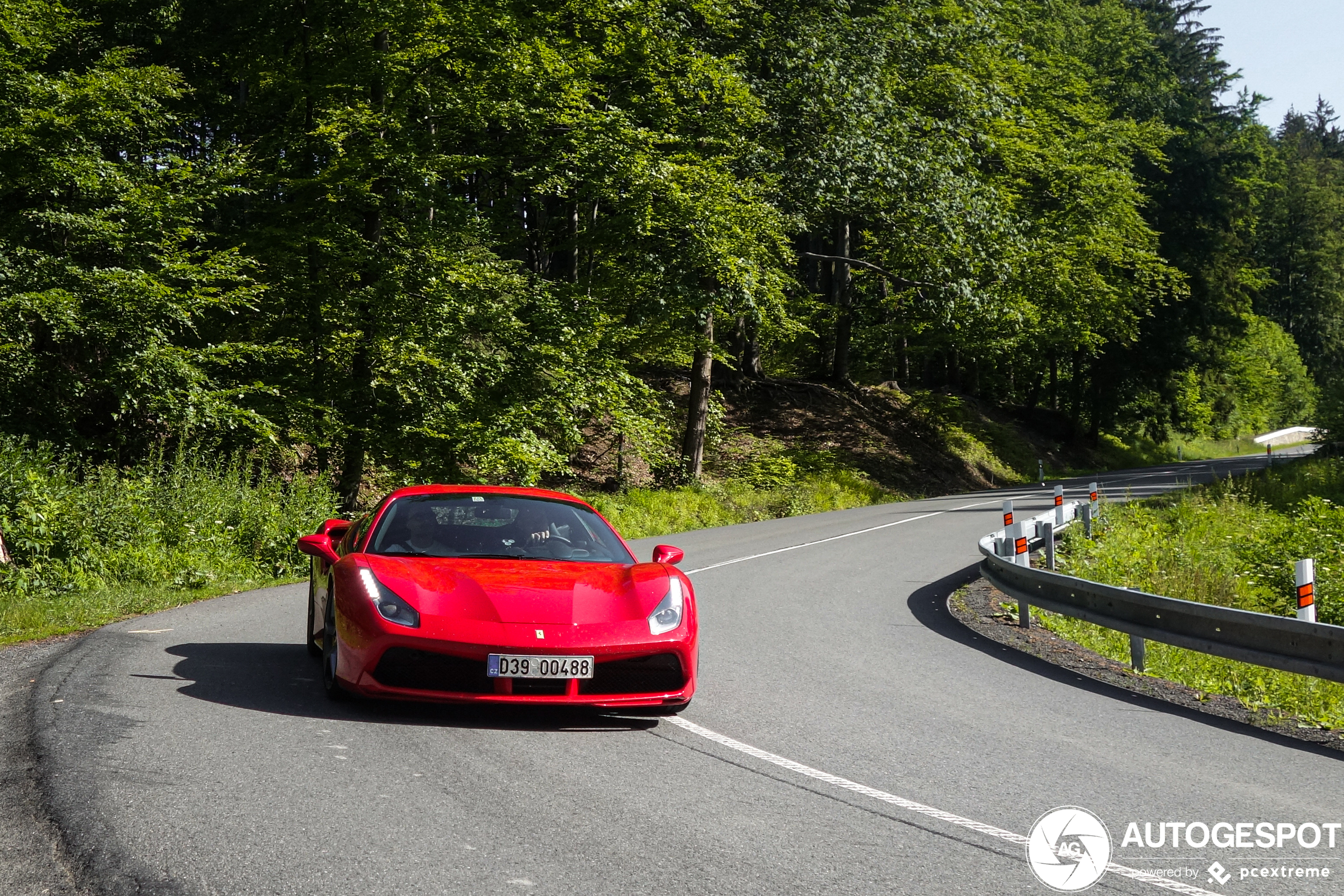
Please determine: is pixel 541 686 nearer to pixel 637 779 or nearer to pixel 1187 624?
pixel 637 779

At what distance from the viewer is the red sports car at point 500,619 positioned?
574 centimetres

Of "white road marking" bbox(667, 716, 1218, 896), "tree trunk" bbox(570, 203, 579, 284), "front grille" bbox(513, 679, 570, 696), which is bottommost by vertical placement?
"white road marking" bbox(667, 716, 1218, 896)

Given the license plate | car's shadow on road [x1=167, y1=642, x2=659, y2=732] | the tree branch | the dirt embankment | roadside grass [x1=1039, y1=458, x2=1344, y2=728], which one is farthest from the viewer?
the dirt embankment

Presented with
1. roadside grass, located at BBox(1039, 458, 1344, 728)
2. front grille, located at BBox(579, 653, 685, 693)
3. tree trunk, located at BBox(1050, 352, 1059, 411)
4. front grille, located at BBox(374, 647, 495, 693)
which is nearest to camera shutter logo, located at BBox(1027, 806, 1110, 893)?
front grille, located at BBox(579, 653, 685, 693)

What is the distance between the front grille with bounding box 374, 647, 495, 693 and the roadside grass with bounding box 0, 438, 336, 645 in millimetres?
4987

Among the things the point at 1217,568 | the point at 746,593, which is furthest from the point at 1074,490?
the point at 746,593

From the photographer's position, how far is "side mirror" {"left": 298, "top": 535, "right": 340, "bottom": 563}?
727 cm

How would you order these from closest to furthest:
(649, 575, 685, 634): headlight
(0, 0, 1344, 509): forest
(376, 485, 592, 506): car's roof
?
(649, 575, 685, 634): headlight
(376, 485, 592, 506): car's roof
(0, 0, 1344, 509): forest

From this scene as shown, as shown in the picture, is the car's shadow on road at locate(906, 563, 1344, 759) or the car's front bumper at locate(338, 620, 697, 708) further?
the car's shadow on road at locate(906, 563, 1344, 759)

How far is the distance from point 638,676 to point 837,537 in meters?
15.1

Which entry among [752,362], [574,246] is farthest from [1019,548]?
[752,362]

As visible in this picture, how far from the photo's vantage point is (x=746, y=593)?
1276 cm

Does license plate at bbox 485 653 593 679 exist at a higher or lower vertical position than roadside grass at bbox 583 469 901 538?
higher

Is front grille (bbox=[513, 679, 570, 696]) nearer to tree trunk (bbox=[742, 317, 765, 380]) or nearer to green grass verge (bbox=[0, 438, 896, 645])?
green grass verge (bbox=[0, 438, 896, 645])
